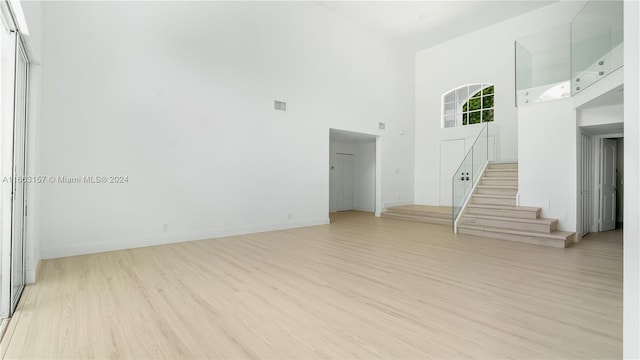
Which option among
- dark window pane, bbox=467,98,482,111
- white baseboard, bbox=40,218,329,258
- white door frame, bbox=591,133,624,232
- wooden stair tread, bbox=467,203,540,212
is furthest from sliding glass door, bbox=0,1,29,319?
dark window pane, bbox=467,98,482,111

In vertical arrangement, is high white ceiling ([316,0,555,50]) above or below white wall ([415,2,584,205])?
above

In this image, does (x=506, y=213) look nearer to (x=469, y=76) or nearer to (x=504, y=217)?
(x=504, y=217)

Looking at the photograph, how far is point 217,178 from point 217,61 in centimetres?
253

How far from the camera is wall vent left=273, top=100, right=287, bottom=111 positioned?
7539mm

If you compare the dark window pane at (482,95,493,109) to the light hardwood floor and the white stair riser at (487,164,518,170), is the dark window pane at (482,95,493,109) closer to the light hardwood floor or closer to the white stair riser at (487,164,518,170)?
A: the white stair riser at (487,164,518,170)

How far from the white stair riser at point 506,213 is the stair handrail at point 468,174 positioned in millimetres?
297

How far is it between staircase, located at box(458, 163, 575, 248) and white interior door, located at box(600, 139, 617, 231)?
1855mm

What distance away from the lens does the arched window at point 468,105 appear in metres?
10.4

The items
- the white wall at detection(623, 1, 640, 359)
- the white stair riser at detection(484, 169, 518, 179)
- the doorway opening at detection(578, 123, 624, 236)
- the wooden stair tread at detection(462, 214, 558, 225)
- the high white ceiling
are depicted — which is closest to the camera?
the white wall at detection(623, 1, 640, 359)

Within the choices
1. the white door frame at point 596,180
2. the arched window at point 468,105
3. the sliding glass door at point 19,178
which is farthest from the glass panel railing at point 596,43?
the sliding glass door at point 19,178

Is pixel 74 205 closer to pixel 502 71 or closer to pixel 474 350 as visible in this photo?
pixel 474 350

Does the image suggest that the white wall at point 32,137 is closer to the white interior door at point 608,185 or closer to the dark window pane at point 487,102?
the white interior door at point 608,185

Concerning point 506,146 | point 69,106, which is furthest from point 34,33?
point 506,146

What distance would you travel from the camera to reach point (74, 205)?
195 inches
